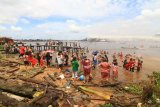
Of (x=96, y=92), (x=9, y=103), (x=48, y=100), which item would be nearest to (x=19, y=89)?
(x=9, y=103)

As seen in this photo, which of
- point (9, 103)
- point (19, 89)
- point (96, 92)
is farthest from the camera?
point (96, 92)

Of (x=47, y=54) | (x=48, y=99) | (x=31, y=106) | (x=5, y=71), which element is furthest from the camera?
(x=47, y=54)

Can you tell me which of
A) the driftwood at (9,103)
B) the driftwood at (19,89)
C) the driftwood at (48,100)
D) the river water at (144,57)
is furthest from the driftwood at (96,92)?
the river water at (144,57)

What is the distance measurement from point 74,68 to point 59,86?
9.46 feet

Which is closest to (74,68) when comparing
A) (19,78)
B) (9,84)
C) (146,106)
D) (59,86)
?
(59,86)

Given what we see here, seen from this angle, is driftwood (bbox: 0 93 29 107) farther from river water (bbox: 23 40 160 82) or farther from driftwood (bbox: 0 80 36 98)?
river water (bbox: 23 40 160 82)

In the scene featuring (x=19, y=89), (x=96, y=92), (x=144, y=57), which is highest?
(x=19, y=89)

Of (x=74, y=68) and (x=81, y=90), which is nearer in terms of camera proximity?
(x=81, y=90)

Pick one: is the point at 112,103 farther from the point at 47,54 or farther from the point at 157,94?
the point at 47,54

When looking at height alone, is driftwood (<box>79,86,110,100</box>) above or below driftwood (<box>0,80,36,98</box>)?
below

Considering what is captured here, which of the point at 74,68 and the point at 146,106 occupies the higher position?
the point at 74,68

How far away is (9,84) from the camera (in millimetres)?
15422

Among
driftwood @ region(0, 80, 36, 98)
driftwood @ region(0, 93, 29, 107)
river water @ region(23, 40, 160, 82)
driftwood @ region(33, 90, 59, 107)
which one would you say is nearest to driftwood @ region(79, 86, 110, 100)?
driftwood @ region(33, 90, 59, 107)

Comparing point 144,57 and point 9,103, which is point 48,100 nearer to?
point 9,103
